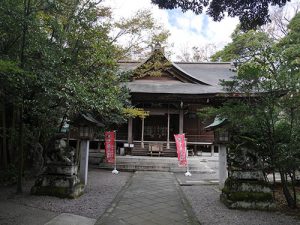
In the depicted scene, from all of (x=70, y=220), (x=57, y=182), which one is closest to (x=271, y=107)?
(x=70, y=220)

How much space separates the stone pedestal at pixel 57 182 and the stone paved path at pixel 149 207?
4.10ft

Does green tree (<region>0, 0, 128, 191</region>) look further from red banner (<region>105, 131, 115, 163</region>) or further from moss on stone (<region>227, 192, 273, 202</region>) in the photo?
red banner (<region>105, 131, 115, 163</region>)

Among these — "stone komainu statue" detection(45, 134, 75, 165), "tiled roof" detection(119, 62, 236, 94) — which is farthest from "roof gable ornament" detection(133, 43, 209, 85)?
"stone komainu statue" detection(45, 134, 75, 165)

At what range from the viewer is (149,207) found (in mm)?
7309

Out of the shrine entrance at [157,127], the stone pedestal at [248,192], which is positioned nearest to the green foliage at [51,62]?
the stone pedestal at [248,192]

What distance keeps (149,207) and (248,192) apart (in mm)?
2468

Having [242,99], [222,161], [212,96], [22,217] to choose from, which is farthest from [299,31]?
[22,217]

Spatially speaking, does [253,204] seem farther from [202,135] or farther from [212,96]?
[202,135]

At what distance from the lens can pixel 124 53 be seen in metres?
13.3

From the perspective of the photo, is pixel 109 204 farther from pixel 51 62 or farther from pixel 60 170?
pixel 51 62

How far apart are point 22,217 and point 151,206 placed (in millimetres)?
3025

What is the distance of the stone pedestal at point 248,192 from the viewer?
7.16 metres

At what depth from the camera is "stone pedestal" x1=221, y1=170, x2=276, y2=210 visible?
23.5 ft

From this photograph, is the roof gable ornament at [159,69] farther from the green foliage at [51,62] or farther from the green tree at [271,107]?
the green tree at [271,107]
